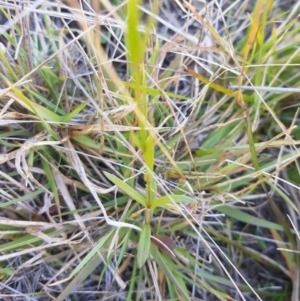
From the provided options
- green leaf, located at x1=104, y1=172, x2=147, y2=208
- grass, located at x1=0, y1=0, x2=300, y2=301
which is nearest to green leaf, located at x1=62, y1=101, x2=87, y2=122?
grass, located at x1=0, y1=0, x2=300, y2=301

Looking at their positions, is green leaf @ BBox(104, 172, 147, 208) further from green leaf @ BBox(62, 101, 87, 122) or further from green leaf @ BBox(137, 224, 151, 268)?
green leaf @ BBox(62, 101, 87, 122)

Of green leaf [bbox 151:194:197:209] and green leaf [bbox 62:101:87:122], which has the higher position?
green leaf [bbox 62:101:87:122]

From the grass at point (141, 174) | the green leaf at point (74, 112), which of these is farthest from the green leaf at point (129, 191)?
the green leaf at point (74, 112)

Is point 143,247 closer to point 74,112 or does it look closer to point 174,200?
point 174,200

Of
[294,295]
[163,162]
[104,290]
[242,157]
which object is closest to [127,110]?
[163,162]

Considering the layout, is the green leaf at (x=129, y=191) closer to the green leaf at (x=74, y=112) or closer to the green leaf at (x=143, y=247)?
the green leaf at (x=143, y=247)

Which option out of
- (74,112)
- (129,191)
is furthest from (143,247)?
(74,112)

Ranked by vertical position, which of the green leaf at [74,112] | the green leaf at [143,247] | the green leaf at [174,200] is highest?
the green leaf at [74,112]

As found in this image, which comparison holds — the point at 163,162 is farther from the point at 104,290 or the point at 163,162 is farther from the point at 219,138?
the point at 104,290
